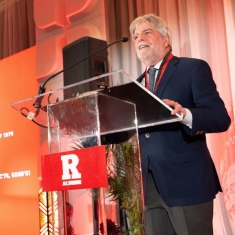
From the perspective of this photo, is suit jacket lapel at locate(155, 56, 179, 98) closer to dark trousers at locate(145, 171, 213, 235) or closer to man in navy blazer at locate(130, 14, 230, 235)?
man in navy blazer at locate(130, 14, 230, 235)

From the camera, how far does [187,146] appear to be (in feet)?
4.49

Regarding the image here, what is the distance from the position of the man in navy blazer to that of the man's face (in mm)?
145

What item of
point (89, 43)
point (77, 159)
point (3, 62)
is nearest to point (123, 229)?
point (77, 159)

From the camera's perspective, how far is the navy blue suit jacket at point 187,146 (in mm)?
1339

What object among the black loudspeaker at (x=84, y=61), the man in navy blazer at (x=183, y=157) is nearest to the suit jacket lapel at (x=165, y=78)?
the man in navy blazer at (x=183, y=157)

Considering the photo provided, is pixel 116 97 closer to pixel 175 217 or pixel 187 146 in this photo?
pixel 187 146

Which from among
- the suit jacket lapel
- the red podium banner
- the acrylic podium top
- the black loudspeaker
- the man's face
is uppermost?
the black loudspeaker

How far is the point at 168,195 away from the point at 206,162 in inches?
7.4

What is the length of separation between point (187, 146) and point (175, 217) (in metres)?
0.26

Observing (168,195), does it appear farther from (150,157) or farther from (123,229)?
(123,229)

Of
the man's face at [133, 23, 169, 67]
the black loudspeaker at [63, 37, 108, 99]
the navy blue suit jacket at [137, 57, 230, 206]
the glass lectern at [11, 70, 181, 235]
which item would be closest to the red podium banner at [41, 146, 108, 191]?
the glass lectern at [11, 70, 181, 235]

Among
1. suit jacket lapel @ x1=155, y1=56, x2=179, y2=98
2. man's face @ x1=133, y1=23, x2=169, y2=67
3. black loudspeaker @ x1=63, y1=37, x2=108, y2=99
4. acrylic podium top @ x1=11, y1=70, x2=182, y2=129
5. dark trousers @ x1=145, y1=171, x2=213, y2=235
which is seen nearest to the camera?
acrylic podium top @ x1=11, y1=70, x2=182, y2=129

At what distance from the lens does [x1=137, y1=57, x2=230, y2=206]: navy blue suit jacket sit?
1339 millimetres

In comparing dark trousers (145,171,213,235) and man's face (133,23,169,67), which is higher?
man's face (133,23,169,67)
